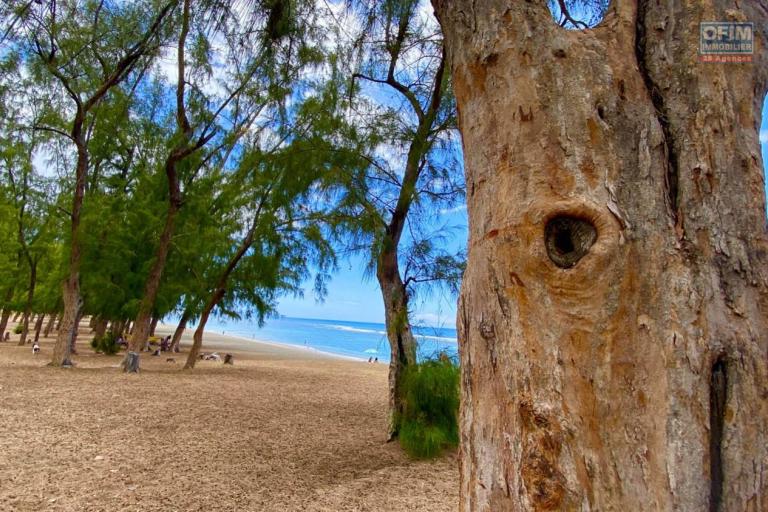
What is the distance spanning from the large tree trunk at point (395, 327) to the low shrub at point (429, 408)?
0.11 metres

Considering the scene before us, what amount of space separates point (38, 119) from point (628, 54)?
39.6 feet

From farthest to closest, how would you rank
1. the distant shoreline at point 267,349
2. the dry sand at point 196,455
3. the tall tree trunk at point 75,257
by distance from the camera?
the distant shoreline at point 267,349, the tall tree trunk at point 75,257, the dry sand at point 196,455

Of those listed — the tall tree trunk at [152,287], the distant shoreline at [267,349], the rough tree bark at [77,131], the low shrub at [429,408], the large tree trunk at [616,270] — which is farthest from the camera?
the distant shoreline at [267,349]

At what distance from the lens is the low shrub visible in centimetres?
506

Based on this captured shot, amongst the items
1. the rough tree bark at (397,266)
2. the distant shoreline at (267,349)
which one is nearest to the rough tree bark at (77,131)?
the rough tree bark at (397,266)

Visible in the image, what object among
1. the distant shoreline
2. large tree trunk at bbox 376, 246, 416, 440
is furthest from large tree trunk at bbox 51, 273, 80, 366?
the distant shoreline

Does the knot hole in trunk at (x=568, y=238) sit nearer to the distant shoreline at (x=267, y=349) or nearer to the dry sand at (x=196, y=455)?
the dry sand at (x=196, y=455)

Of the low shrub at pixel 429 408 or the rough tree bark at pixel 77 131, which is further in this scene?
the rough tree bark at pixel 77 131

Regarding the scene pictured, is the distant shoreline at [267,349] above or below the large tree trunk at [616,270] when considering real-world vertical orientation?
below

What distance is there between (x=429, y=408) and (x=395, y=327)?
0.97 m

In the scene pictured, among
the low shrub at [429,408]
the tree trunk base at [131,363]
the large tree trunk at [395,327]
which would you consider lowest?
the tree trunk base at [131,363]

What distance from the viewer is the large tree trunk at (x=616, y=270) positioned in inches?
39.1

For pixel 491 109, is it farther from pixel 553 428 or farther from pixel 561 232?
pixel 553 428

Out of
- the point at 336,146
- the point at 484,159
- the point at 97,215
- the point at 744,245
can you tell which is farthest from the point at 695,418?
the point at 97,215
